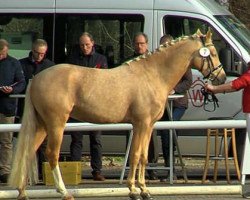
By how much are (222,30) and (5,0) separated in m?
3.46

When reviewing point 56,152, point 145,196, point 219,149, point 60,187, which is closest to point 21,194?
point 60,187

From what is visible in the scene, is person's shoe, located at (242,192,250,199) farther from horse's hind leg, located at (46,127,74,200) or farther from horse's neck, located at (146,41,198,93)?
horse's hind leg, located at (46,127,74,200)

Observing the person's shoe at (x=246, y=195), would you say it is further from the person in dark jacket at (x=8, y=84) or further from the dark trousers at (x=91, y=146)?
the person in dark jacket at (x=8, y=84)

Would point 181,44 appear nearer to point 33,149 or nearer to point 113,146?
point 33,149

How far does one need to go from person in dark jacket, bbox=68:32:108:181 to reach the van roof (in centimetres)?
91

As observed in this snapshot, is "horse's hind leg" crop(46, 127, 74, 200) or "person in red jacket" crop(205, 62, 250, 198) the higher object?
"person in red jacket" crop(205, 62, 250, 198)

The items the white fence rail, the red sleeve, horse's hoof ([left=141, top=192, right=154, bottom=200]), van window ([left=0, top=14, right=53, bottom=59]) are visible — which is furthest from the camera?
van window ([left=0, top=14, right=53, bottom=59])

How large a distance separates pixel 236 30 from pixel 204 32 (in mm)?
604

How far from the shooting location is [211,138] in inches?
618

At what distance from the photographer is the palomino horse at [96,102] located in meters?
12.1

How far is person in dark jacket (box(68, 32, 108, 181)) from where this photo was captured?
49.0 feet

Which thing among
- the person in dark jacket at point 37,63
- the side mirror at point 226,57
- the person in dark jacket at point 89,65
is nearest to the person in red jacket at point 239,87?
the side mirror at point 226,57

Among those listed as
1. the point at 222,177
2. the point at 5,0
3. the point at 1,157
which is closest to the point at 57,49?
the point at 5,0

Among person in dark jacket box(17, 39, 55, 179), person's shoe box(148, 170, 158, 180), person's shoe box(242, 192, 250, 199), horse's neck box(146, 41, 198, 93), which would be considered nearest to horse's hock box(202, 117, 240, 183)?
person's shoe box(148, 170, 158, 180)
